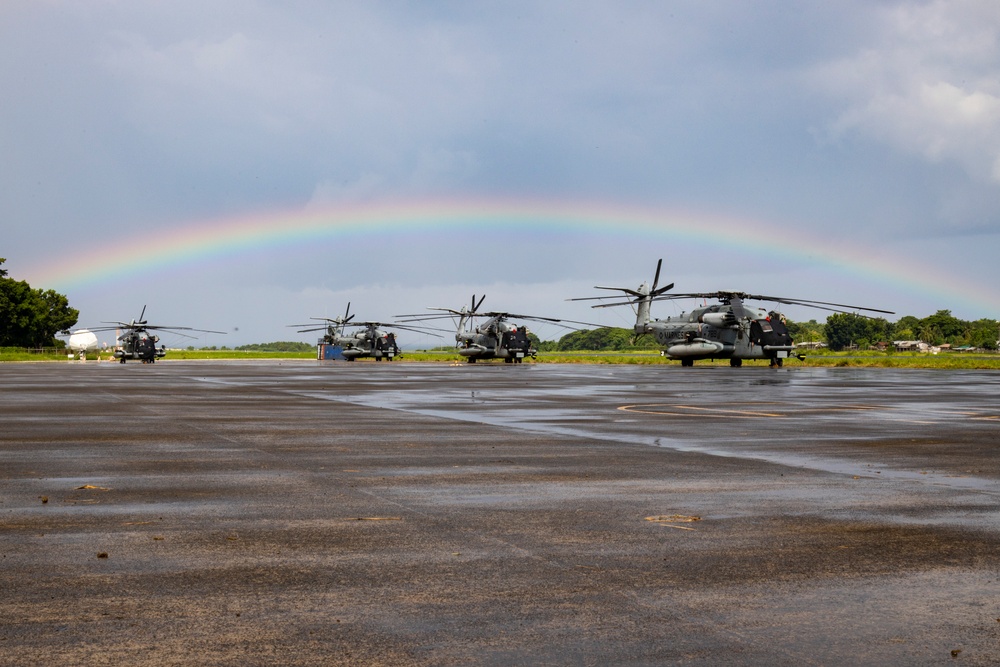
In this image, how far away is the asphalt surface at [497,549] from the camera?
529cm

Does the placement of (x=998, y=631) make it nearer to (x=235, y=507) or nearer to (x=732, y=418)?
(x=235, y=507)

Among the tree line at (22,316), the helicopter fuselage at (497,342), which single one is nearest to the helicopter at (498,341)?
the helicopter fuselage at (497,342)

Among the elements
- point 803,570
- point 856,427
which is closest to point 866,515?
point 803,570

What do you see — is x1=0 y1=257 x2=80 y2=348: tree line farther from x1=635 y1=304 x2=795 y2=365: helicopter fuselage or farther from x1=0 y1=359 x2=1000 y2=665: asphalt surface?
x1=0 y1=359 x2=1000 y2=665: asphalt surface

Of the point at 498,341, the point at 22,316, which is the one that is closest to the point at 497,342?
the point at 498,341

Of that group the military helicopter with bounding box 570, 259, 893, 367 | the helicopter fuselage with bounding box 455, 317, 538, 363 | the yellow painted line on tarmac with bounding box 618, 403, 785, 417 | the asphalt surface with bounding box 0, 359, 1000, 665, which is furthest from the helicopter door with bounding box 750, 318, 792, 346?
the asphalt surface with bounding box 0, 359, 1000, 665

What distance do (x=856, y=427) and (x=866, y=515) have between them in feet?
35.6

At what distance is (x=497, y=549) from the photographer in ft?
25.0

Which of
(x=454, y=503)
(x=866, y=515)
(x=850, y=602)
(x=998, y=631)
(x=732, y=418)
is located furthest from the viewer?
(x=732, y=418)

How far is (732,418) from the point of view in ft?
72.6

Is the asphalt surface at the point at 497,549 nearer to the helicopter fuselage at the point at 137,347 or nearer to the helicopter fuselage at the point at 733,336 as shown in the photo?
the helicopter fuselage at the point at 733,336

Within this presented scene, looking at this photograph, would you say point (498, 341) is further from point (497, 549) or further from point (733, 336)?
point (497, 549)

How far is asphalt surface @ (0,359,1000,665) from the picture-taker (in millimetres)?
5289

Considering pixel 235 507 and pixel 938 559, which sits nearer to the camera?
pixel 938 559
